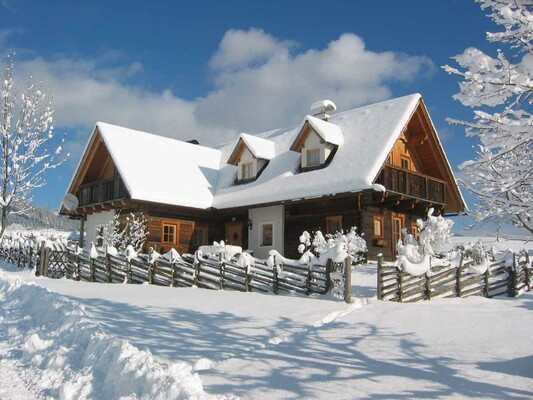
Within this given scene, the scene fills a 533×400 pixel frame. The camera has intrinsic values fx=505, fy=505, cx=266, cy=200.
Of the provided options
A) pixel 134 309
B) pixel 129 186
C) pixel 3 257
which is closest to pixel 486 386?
pixel 134 309

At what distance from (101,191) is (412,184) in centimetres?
1447

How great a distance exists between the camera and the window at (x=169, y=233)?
2359 centimetres

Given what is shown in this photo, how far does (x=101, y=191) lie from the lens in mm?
24453

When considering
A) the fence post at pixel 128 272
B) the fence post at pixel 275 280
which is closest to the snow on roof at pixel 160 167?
the fence post at pixel 128 272

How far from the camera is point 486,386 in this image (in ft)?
18.1

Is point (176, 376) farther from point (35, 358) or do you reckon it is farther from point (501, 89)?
point (501, 89)

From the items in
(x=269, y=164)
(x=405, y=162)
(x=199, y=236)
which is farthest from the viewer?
(x=199, y=236)

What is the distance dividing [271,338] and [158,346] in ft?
5.67

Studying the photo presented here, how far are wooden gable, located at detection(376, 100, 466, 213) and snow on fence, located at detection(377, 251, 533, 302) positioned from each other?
7.08 metres

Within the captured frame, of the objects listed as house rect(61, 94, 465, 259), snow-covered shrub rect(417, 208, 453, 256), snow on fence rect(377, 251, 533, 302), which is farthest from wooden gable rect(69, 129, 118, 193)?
snow on fence rect(377, 251, 533, 302)

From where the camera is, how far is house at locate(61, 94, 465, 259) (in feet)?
65.3

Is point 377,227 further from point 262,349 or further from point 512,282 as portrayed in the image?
point 262,349

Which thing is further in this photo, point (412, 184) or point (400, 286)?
point (412, 184)

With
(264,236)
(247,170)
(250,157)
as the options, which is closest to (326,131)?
(250,157)
